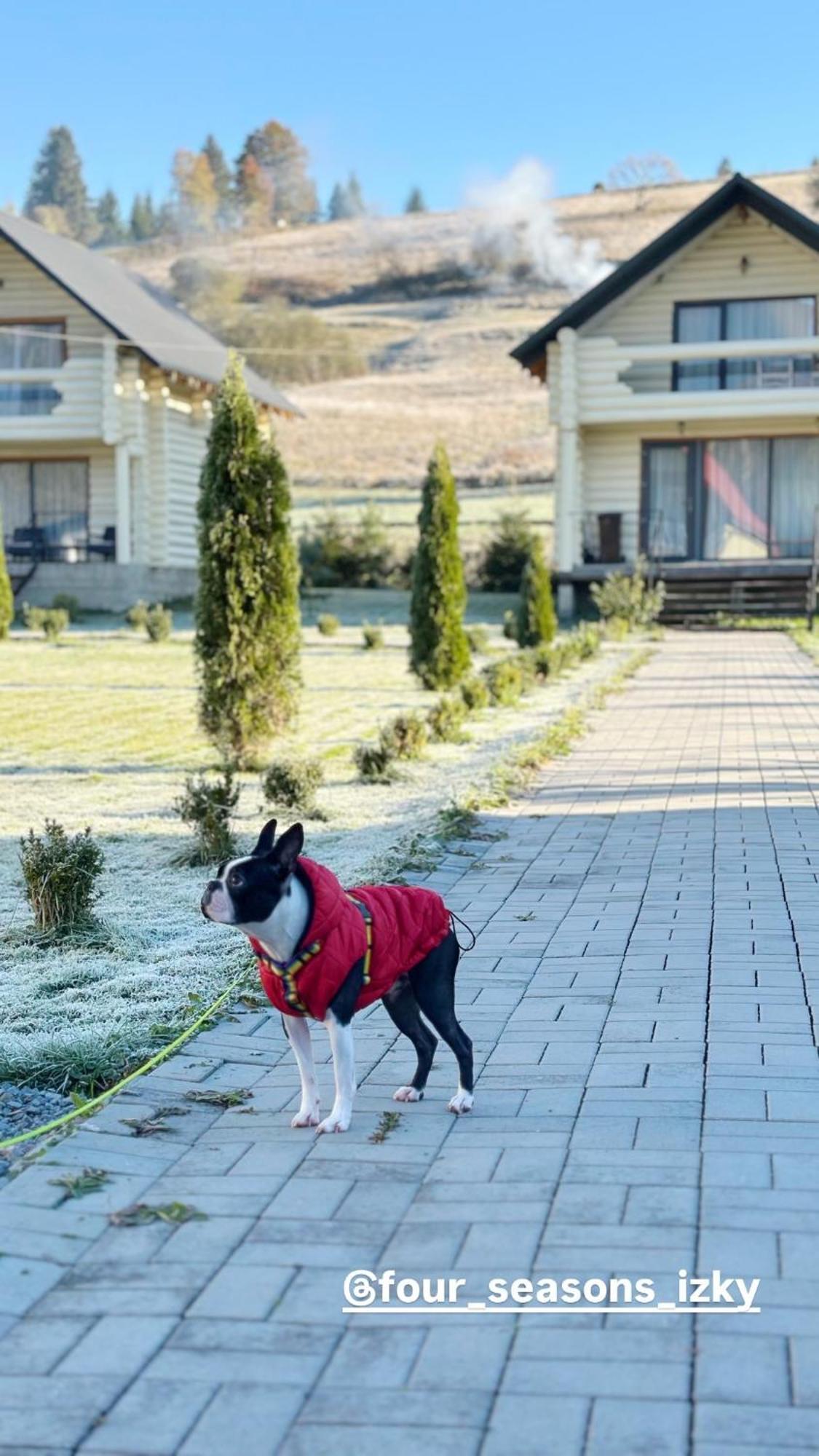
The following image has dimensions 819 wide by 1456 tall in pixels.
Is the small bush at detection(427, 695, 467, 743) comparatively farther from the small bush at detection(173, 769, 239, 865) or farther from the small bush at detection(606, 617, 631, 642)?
the small bush at detection(606, 617, 631, 642)

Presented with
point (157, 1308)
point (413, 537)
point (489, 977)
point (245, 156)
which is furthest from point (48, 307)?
point (245, 156)

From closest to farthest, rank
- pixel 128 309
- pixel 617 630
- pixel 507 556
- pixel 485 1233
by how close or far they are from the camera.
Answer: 1. pixel 485 1233
2. pixel 617 630
3. pixel 128 309
4. pixel 507 556

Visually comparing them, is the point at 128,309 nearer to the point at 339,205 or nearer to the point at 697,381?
the point at 697,381

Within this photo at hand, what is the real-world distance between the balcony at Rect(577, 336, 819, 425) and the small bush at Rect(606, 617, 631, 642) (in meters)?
6.27

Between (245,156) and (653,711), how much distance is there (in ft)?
453

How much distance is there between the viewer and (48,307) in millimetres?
34250

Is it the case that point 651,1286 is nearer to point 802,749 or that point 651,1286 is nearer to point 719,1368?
point 719,1368

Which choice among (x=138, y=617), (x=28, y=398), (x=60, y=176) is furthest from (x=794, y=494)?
(x=60, y=176)

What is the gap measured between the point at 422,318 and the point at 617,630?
81.2 metres

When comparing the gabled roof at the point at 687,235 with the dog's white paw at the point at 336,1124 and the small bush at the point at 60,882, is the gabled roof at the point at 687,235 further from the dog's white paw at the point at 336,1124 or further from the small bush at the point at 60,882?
the dog's white paw at the point at 336,1124

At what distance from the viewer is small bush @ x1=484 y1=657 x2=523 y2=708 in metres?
16.1

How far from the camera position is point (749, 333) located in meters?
31.1

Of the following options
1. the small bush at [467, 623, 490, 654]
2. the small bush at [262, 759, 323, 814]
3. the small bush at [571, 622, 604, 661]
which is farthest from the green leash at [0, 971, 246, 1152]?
the small bush at [467, 623, 490, 654]

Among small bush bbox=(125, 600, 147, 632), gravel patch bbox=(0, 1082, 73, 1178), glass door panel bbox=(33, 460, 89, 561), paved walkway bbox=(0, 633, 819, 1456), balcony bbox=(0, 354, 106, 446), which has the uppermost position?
balcony bbox=(0, 354, 106, 446)
